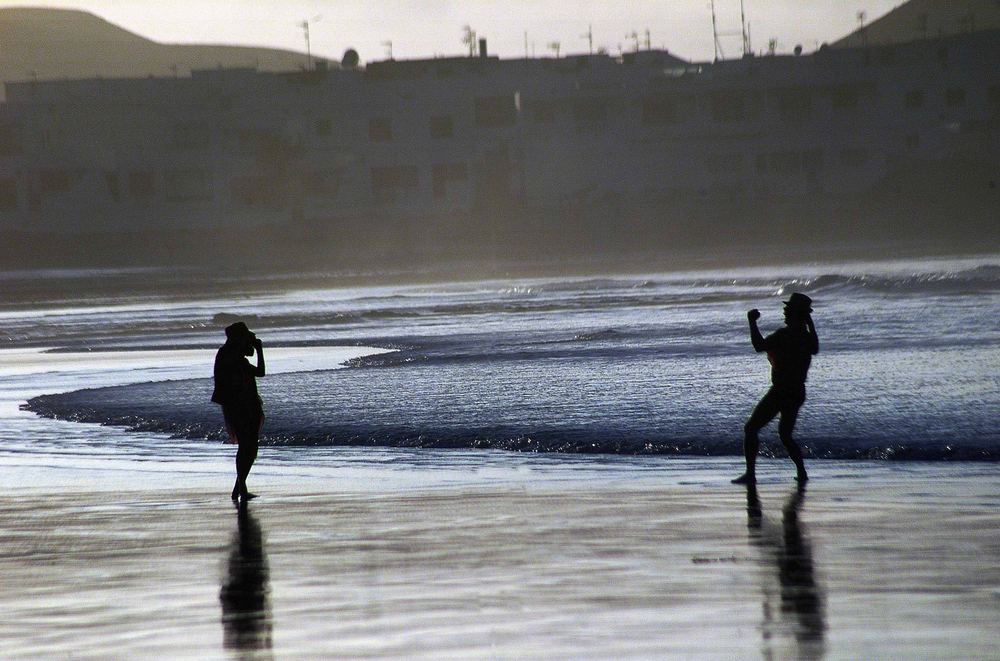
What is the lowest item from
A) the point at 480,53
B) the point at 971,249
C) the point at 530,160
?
the point at 971,249

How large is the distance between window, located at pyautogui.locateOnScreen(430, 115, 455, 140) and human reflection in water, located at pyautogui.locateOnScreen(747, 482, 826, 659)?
66.6 meters

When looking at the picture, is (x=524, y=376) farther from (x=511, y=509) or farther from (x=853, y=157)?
(x=853, y=157)

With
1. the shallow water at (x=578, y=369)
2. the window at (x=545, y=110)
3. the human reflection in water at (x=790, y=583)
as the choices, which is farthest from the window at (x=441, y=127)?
the human reflection in water at (x=790, y=583)

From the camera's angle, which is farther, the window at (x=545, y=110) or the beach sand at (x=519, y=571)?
the window at (x=545, y=110)

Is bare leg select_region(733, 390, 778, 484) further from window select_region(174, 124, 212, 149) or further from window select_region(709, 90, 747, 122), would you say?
window select_region(174, 124, 212, 149)

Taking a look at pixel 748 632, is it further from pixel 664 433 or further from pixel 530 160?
pixel 530 160

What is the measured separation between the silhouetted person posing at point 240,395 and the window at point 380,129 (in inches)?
2599

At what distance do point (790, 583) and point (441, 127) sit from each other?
228 ft

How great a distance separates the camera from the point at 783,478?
40.3ft

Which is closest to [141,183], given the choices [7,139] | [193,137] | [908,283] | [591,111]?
[193,137]

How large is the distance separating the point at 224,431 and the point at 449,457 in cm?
354

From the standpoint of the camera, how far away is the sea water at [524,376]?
49.3 feet

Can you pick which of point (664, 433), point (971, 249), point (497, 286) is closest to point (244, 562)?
point (664, 433)

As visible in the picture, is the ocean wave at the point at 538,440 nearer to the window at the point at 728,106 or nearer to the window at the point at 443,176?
the window at the point at 443,176
